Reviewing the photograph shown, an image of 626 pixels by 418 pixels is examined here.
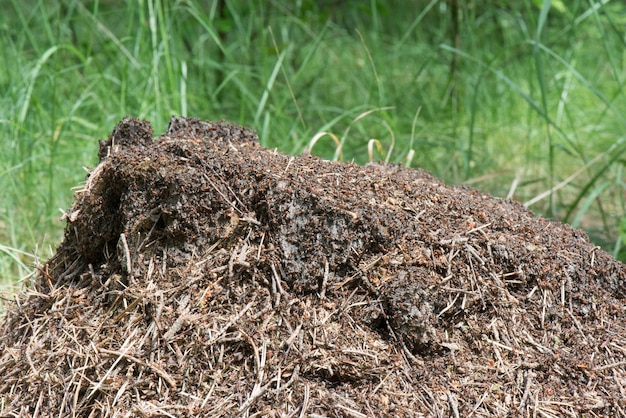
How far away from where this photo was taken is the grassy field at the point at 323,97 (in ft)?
10.9

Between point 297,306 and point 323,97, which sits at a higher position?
point 297,306

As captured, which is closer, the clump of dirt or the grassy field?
the clump of dirt

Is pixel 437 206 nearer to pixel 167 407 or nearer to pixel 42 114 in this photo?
pixel 167 407

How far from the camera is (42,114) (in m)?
3.82

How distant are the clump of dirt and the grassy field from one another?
681 mm

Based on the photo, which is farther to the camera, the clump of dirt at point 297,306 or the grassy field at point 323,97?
the grassy field at point 323,97

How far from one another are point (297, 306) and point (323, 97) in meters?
3.73

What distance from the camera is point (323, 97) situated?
535 centimetres

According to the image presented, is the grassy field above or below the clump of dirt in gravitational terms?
below

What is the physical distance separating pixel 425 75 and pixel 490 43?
706 millimetres

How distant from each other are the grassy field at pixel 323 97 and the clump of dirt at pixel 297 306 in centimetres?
68

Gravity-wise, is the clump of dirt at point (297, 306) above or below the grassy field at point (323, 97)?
above

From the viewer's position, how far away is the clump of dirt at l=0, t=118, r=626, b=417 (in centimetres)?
173

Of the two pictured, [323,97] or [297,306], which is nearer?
[297,306]
